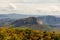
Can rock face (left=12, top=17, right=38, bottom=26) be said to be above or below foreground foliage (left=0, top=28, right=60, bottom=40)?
above

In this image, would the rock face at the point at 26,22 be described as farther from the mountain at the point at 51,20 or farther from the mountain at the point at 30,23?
the mountain at the point at 51,20

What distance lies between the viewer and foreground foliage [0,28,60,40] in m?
2.44

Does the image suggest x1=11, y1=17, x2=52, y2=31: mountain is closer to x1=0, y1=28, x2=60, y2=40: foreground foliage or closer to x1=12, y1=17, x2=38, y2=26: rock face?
x1=12, y1=17, x2=38, y2=26: rock face

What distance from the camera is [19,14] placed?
2.66 metres

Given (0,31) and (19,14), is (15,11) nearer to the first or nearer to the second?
(19,14)

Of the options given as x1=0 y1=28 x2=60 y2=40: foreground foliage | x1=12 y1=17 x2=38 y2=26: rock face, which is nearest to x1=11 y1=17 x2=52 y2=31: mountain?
x1=12 y1=17 x2=38 y2=26: rock face

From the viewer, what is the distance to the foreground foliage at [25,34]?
8.02 feet

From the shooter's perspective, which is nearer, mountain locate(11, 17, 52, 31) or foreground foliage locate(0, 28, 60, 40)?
foreground foliage locate(0, 28, 60, 40)

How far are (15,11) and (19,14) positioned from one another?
0.08 meters

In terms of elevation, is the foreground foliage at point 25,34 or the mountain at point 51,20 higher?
the mountain at point 51,20

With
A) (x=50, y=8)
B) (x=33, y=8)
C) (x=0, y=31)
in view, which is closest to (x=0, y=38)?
(x=0, y=31)

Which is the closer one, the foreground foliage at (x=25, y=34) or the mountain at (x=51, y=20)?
the foreground foliage at (x=25, y=34)

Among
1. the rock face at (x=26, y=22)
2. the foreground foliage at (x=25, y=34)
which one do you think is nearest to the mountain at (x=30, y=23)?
the rock face at (x=26, y=22)

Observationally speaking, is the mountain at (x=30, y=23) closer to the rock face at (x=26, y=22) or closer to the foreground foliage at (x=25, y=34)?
the rock face at (x=26, y=22)
